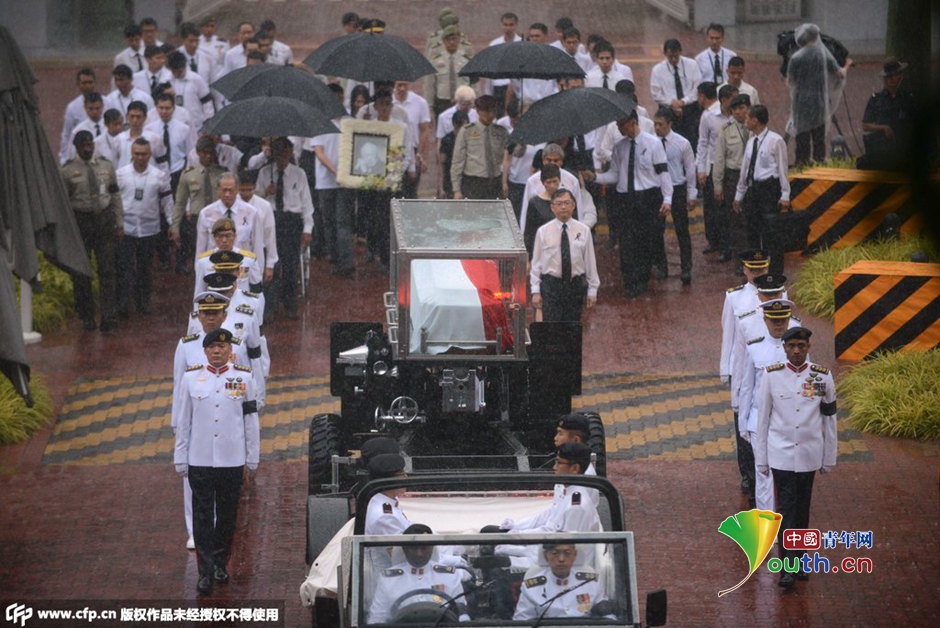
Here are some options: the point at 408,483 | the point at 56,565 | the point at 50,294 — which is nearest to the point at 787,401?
the point at 408,483

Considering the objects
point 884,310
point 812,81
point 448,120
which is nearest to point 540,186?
point 884,310

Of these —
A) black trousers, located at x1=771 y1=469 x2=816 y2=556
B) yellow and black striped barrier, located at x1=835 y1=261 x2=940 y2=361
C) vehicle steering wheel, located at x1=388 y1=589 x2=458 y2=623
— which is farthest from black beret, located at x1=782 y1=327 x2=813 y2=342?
yellow and black striped barrier, located at x1=835 y1=261 x2=940 y2=361

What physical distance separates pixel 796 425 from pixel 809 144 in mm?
11440

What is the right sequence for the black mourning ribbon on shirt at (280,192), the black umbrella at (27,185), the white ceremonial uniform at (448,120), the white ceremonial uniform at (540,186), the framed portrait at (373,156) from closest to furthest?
the black umbrella at (27,185), the white ceremonial uniform at (540,186), the black mourning ribbon on shirt at (280,192), the framed portrait at (373,156), the white ceremonial uniform at (448,120)

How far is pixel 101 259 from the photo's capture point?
15.4 m

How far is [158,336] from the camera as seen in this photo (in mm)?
15312

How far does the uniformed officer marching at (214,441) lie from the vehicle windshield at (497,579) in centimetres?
331

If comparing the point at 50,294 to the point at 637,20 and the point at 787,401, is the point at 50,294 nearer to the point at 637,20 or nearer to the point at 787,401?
the point at 787,401

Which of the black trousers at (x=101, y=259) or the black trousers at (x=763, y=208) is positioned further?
the black trousers at (x=763, y=208)

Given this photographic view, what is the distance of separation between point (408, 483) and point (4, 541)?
16.2 ft

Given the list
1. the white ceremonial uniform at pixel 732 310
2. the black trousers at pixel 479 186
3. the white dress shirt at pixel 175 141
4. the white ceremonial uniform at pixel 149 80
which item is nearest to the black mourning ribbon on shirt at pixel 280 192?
the white dress shirt at pixel 175 141

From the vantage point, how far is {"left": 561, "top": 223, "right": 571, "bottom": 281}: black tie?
41.9ft

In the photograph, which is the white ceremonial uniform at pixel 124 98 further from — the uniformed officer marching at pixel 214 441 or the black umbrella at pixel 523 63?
the uniformed officer marching at pixel 214 441

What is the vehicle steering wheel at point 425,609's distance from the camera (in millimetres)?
5801
